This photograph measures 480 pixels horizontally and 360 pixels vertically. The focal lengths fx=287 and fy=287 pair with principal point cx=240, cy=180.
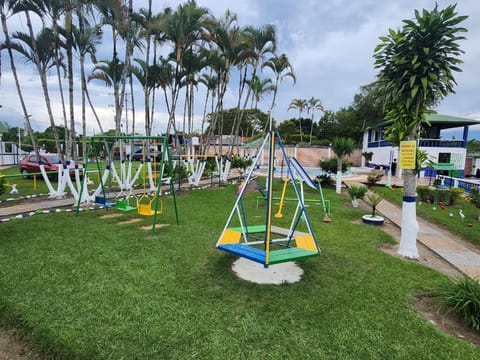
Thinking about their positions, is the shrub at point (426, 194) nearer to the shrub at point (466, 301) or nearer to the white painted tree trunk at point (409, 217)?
the white painted tree trunk at point (409, 217)

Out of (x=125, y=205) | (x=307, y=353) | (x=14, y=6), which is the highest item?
(x=14, y=6)

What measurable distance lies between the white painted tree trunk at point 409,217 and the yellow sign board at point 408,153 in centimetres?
18

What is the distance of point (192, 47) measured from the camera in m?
14.0

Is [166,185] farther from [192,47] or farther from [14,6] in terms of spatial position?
[14,6]

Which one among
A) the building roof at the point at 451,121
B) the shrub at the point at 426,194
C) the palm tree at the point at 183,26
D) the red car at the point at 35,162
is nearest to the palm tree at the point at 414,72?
the shrub at the point at 426,194

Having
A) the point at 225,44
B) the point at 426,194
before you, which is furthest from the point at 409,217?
the point at 225,44

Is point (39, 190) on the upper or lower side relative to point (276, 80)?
lower

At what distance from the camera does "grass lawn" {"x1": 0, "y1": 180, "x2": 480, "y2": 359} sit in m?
2.65

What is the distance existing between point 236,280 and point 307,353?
1.55m

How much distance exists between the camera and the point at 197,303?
11.0ft

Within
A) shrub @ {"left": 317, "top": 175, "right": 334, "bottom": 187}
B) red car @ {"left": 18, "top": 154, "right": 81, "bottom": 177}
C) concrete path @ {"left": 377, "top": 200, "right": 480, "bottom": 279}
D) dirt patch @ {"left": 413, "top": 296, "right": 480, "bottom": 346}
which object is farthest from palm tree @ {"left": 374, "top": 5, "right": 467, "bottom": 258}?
red car @ {"left": 18, "top": 154, "right": 81, "bottom": 177}

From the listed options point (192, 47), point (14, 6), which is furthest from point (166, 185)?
point (14, 6)

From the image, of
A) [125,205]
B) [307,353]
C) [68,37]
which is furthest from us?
[68,37]

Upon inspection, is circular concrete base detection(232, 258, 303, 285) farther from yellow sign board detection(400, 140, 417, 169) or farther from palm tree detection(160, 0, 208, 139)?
palm tree detection(160, 0, 208, 139)
